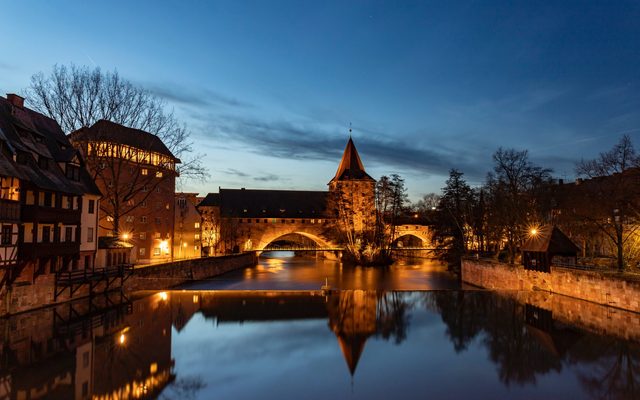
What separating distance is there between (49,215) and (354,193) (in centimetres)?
4019

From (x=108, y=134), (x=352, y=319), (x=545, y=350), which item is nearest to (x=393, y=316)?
(x=352, y=319)

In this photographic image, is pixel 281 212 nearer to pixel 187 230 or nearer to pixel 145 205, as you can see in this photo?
pixel 187 230

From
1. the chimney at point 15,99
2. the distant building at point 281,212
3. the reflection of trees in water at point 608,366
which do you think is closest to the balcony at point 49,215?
the chimney at point 15,99

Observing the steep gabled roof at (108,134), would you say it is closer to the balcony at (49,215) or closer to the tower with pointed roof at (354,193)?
the balcony at (49,215)

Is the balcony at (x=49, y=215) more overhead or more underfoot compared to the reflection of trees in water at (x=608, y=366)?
more overhead

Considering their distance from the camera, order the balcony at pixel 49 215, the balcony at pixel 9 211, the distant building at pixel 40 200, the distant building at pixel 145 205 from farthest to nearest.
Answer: the distant building at pixel 145 205, the balcony at pixel 49 215, the distant building at pixel 40 200, the balcony at pixel 9 211

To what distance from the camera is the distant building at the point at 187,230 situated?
140 ft

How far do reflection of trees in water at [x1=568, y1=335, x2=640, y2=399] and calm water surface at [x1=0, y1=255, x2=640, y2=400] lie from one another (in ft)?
0.15

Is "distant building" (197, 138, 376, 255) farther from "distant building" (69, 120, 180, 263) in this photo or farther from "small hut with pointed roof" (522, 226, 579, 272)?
"small hut with pointed roof" (522, 226, 579, 272)

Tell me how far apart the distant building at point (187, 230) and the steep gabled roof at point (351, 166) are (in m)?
19.9

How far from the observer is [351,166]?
58.7 metres

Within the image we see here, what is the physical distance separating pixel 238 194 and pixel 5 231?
4553 centimetres

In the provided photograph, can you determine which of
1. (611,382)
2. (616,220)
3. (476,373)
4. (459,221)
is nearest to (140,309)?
(476,373)

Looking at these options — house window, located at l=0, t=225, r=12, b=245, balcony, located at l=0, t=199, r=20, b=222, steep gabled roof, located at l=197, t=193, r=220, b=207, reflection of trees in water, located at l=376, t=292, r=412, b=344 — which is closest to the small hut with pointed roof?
reflection of trees in water, located at l=376, t=292, r=412, b=344
